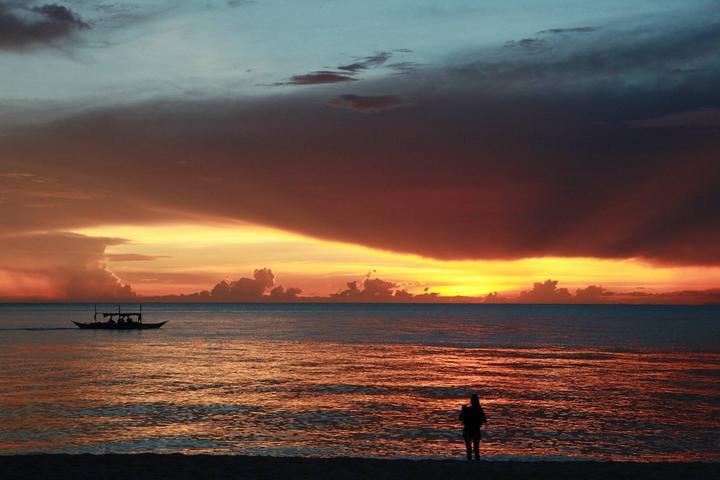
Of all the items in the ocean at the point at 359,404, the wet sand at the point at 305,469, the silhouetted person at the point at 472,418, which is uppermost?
the silhouetted person at the point at 472,418

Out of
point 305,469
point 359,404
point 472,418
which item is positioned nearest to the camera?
point 305,469

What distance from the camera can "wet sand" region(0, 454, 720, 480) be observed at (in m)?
21.5

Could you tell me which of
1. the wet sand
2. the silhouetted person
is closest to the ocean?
the silhouetted person

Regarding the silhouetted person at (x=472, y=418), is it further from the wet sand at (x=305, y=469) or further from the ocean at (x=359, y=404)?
the ocean at (x=359, y=404)

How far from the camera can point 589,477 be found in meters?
21.7

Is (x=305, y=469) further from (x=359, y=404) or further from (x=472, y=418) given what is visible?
A: (x=359, y=404)

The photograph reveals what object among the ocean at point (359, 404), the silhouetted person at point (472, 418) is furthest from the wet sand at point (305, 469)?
the ocean at point (359, 404)

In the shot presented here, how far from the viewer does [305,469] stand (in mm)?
22578

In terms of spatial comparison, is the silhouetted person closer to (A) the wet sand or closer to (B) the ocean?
(A) the wet sand

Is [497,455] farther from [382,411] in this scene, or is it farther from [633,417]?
[633,417]

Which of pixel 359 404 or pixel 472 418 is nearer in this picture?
pixel 472 418

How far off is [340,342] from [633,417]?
73917 mm

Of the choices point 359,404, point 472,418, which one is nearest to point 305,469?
point 472,418

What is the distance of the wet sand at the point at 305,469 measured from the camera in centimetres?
2147
